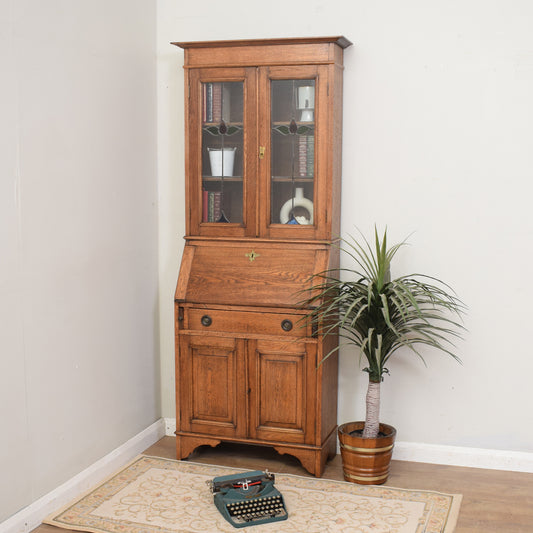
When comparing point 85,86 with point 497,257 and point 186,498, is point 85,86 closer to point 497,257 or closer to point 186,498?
point 186,498

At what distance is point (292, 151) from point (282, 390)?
1.18 m

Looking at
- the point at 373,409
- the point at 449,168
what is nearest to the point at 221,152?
the point at 449,168

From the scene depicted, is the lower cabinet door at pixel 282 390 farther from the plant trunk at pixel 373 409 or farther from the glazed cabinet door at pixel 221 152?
the glazed cabinet door at pixel 221 152

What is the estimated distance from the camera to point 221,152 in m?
3.55

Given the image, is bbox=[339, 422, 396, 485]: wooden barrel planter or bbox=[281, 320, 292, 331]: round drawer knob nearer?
bbox=[339, 422, 396, 485]: wooden barrel planter

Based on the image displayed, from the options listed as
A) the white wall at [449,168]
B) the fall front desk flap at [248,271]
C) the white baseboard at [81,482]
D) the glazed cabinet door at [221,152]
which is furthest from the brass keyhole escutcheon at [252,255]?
the white baseboard at [81,482]

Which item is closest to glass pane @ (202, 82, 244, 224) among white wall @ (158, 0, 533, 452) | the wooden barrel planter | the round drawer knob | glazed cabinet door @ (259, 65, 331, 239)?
glazed cabinet door @ (259, 65, 331, 239)

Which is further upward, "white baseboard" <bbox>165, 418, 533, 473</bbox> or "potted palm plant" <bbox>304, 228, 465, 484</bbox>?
"potted palm plant" <bbox>304, 228, 465, 484</bbox>

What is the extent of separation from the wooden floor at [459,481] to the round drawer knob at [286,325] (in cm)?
72

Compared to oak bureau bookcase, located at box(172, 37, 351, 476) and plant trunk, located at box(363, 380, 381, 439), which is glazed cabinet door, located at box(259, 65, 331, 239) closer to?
oak bureau bookcase, located at box(172, 37, 351, 476)

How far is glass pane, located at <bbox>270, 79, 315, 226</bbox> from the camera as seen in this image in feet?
11.2

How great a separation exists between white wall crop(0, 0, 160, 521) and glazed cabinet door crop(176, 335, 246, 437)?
0.33m

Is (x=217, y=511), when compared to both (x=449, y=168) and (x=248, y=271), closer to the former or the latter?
(x=248, y=271)

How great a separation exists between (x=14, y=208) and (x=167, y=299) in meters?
1.39
